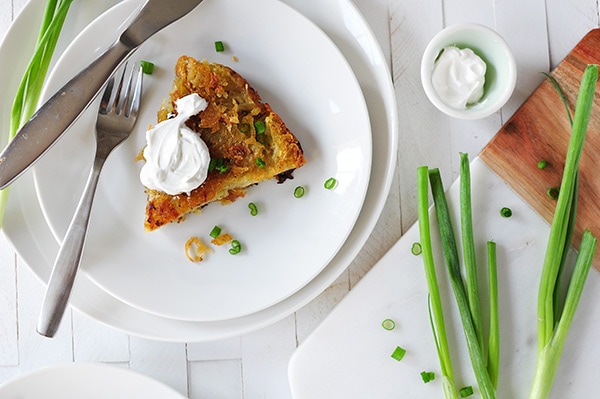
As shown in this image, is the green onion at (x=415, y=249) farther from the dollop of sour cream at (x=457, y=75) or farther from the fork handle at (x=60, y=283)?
the fork handle at (x=60, y=283)

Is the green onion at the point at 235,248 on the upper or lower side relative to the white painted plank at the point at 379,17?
lower

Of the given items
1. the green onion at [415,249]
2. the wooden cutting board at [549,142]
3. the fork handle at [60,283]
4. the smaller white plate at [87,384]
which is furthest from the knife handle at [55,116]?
the wooden cutting board at [549,142]

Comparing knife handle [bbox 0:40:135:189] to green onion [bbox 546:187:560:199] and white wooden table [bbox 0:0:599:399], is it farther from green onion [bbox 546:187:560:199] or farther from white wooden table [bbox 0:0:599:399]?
green onion [bbox 546:187:560:199]

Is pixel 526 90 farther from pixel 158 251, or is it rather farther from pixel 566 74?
pixel 158 251

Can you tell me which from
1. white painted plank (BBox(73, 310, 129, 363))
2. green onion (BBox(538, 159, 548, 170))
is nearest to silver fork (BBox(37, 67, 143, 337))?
white painted plank (BBox(73, 310, 129, 363))

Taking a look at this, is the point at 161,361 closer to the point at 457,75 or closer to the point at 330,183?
the point at 330,183

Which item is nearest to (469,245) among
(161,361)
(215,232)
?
(215,232)
